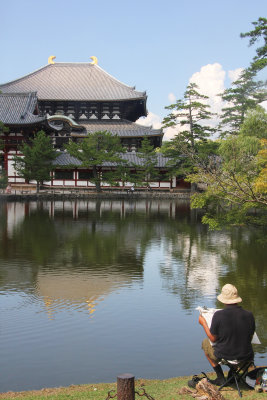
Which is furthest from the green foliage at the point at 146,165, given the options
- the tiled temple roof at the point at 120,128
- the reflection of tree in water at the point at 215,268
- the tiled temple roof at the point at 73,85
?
the reflection of tree in water at the point at 215,268

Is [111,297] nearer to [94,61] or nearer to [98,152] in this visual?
[98,152]

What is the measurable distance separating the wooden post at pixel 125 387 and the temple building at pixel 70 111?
44.1m

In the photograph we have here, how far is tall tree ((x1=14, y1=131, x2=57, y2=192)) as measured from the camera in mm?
45250

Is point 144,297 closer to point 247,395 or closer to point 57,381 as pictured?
point 57,381

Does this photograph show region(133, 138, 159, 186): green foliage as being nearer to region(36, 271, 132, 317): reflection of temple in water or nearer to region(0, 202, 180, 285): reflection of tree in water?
region(0, 202, 180, 285): reflection of tree in water

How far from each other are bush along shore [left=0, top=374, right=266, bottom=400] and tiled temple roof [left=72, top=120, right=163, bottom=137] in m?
47.8

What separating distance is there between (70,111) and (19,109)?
939 centimetres

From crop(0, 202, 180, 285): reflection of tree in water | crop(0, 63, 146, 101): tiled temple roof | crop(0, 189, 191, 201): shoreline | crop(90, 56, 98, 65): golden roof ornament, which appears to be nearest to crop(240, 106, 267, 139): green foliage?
crop(0, 202, 180, 285): reflection of tree in water

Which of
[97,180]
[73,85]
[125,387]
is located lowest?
[125,387]

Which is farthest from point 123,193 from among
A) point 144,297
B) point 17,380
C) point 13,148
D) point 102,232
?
point 17,380

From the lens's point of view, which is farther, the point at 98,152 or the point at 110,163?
the point at 110,163

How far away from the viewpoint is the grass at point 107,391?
5816 mm

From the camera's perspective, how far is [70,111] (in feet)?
191

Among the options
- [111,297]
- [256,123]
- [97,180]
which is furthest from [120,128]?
[111,297]
